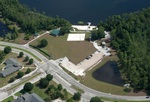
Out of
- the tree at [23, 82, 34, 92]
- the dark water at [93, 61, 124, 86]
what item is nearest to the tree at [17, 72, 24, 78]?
the tree at [23, 82, 34, 92]

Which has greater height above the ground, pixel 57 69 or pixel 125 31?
pixel 125 31

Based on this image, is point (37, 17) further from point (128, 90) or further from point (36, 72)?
point (128, 90)

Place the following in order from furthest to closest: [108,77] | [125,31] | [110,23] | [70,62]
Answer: [110,23]
[125,31]
[70,62]
[108,77]

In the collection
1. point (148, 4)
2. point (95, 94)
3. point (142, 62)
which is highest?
point (148, 4)

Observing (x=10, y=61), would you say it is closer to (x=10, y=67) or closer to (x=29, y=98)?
(x=10, y=67)

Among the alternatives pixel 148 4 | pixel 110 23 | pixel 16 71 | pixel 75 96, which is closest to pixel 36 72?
pixel 16 71

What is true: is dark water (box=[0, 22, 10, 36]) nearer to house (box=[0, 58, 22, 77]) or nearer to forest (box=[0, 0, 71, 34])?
forest (box=[0, 0, 71, 34])

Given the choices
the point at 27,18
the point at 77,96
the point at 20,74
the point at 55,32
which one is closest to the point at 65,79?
the point at 77,96
